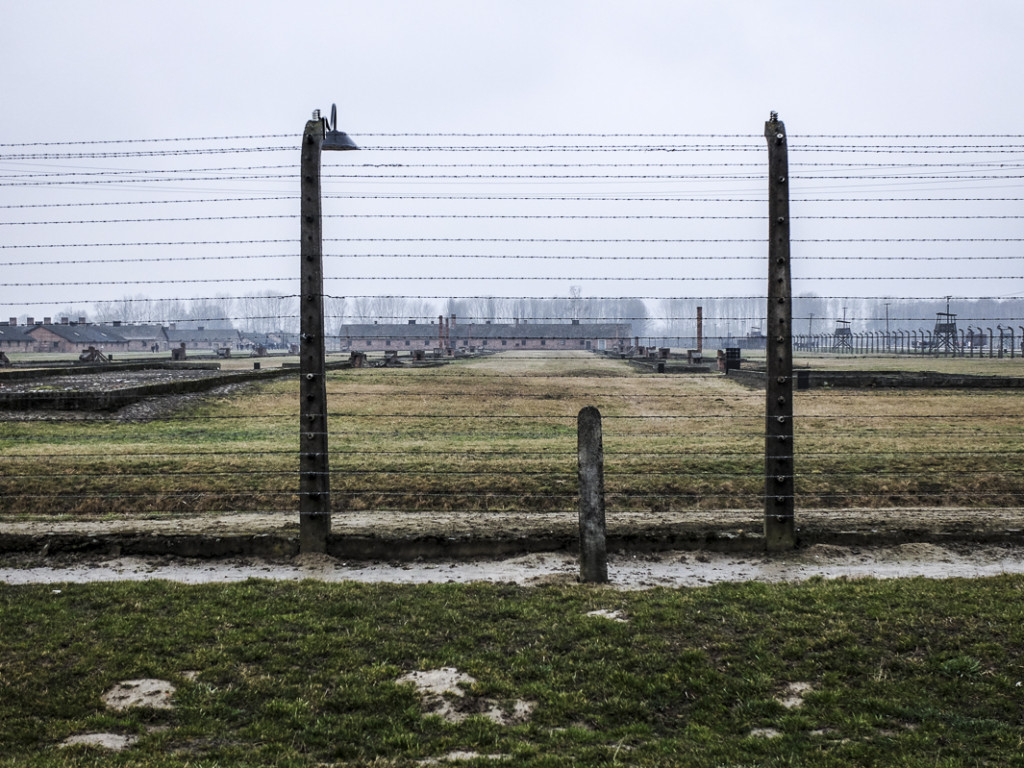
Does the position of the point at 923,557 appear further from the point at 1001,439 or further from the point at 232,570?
the point at 1001,439

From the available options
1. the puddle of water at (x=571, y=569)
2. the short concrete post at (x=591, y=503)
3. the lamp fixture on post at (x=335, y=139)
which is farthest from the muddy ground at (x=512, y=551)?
the lamp fixture on post at (x=335, y=139)

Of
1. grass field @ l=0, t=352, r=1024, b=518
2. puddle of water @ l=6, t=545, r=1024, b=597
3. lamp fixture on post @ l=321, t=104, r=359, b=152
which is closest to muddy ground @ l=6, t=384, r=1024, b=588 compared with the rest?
puddle of water @ l=6, t=545, r=1024, b=597

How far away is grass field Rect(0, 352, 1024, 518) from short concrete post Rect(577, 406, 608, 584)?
41.7 inches

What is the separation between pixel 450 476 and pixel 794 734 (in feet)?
25.6

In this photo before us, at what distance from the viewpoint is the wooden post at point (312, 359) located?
7445mm

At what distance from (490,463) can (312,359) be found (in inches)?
206

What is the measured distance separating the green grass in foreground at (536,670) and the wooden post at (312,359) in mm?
1169

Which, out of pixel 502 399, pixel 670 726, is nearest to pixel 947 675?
pixel 670 726

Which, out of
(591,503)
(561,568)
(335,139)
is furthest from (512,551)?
(335,139)

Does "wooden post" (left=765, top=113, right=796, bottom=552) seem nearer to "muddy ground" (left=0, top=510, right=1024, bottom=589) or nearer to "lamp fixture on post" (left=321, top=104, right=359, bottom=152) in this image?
"muddy ground" (left=0, top=510, right=1024, bottom=589)

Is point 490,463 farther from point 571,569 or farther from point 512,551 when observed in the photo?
point 571,569

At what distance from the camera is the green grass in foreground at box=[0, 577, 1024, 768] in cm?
397

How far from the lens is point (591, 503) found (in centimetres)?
684

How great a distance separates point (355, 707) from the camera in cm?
441
